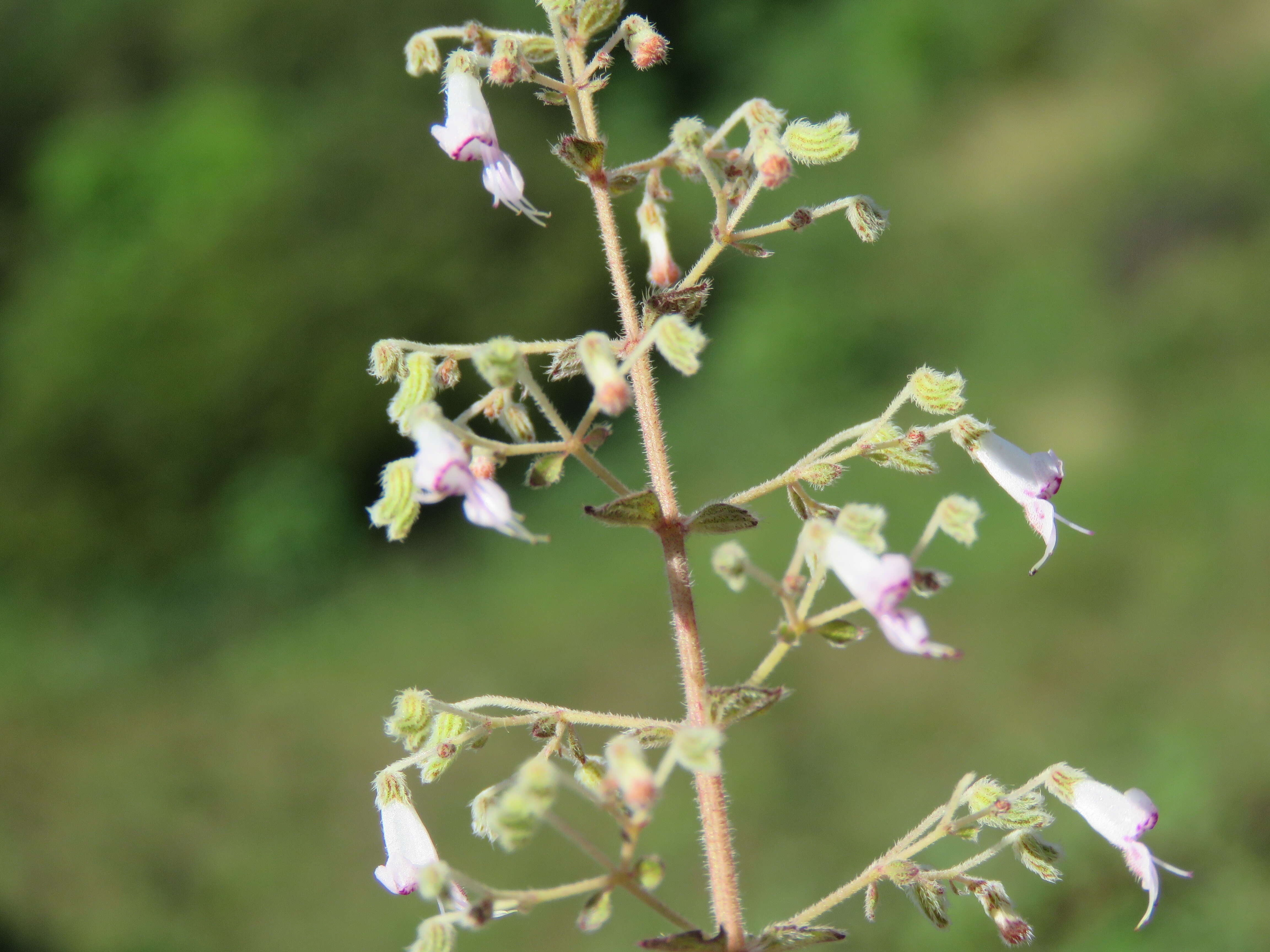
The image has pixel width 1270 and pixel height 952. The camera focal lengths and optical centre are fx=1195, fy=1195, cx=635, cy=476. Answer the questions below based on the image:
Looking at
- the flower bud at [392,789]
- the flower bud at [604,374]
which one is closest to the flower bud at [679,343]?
the flower bud at [604,374]

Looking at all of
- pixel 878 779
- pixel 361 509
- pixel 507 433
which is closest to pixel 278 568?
pixel 361 509

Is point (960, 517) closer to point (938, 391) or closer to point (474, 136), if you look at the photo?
point (938, 391)

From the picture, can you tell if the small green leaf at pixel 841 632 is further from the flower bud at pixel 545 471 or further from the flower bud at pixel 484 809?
the flower bud at pixel 484 809

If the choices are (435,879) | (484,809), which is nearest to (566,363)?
(484,809)

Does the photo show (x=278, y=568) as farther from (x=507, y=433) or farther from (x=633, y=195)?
(x=507, y=433)

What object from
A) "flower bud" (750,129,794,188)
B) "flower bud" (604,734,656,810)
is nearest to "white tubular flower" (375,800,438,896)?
"flower bud" (604,734,656,810)

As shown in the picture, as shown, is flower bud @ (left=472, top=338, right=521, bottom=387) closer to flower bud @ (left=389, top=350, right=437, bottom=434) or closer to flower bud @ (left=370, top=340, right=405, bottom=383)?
flower bud @ (left=389, top=350, right=437, bottom=434)

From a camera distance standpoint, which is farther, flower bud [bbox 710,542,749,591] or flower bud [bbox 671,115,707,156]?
flower bud [bbox 671,115,707,156]
